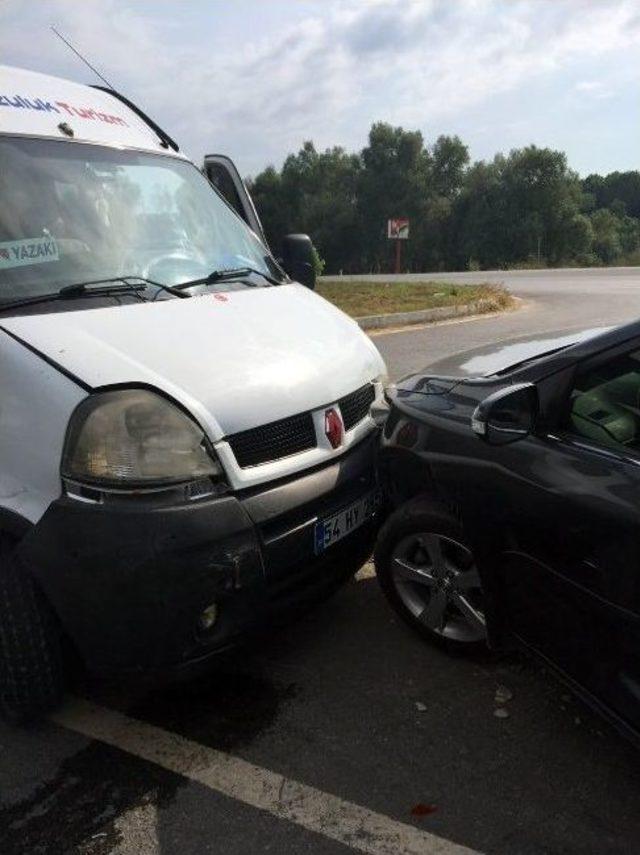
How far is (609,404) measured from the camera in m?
2.50

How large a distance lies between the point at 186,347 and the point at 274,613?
1.02 metres

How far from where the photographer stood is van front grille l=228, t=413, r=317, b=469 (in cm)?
259

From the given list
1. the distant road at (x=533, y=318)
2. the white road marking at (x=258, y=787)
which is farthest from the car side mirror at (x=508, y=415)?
the distant road at (x=533, y=318)

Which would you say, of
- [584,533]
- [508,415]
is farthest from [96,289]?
[584,533]

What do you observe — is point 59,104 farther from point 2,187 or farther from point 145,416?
point 145,416

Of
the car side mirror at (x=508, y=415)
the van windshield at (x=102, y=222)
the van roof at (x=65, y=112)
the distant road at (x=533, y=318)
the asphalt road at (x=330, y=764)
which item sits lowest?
the distant road at (x=533, y=318)

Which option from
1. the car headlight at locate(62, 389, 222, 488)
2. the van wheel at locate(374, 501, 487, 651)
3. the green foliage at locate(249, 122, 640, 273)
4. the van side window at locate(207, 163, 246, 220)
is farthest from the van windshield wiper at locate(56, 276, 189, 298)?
the green foliage at locate(249, 122, 640, 273)

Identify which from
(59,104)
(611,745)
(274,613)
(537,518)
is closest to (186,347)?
(274,613)

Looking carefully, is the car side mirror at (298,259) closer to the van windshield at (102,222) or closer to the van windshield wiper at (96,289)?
the van windshield at (102,222)

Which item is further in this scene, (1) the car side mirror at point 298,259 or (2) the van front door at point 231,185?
(2) the van front door at point 231,185

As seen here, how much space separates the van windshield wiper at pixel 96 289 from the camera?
2.77 m

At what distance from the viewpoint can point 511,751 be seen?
252cm

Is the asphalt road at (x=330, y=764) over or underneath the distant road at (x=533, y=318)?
over

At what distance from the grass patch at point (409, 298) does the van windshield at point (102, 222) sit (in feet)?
29.9
